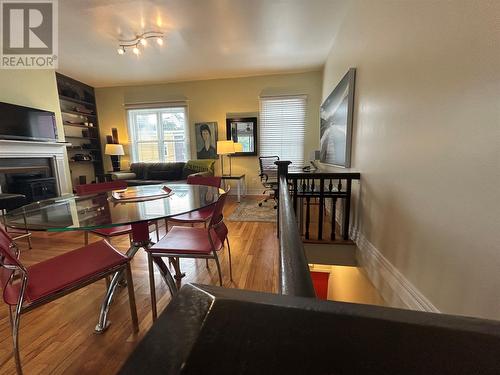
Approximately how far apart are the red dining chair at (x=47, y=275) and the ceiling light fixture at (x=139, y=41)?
2946mm

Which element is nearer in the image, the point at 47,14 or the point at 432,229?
the point at 432,229

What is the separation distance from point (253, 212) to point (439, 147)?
3049 millimetres

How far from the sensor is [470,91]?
0.86 m

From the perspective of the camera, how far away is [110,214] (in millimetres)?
1390

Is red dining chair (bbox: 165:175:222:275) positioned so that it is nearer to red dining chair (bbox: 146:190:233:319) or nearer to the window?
red dining chair (bbox: 146:190:233:319)

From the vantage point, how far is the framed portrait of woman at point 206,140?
16.9 ft

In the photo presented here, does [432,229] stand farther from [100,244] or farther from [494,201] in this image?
[100,244]

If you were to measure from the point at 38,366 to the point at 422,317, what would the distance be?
1800mm

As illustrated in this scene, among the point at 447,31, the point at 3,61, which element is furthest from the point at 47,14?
the point at 447,31

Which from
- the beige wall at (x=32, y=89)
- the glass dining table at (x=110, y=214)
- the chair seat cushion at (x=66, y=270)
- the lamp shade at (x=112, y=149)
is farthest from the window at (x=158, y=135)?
→ the chair seat cushion at (x=66, y=270)

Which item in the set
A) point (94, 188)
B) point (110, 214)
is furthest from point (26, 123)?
point (110, 214)

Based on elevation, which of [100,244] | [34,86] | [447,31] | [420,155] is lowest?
[100,244]

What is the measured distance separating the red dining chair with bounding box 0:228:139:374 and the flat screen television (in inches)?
135

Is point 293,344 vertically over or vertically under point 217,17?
under
